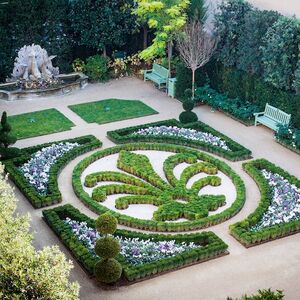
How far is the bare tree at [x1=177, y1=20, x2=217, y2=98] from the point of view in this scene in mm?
28891

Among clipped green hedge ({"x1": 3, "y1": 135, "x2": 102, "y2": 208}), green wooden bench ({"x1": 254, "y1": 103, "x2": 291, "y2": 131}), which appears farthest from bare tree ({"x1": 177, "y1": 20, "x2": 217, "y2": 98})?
clipped green hedge ({"x1": 3, "y1": 135, "x2": 102, "y2": 208})

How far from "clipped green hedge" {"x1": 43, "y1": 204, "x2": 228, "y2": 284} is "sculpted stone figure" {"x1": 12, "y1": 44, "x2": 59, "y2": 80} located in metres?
13.8

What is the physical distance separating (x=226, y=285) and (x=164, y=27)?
54.6 ft

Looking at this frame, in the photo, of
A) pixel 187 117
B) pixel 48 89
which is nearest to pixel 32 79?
pixel 48 89

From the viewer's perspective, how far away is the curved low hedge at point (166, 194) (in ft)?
63.5

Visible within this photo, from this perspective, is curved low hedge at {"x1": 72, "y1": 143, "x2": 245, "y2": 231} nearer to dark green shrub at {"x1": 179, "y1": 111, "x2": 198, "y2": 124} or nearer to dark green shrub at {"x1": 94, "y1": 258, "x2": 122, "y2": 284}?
dark green shrub at {"x1": 179, "y1": 111, "x2": 198, "y2": 124}

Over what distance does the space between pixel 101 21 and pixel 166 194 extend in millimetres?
15726

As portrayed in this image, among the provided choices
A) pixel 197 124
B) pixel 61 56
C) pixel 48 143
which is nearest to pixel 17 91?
pixel 61 56

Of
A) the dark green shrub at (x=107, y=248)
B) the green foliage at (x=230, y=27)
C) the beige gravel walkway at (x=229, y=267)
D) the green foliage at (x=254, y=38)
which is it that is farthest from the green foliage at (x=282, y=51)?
the dark green shrub at (x=107, y=248)

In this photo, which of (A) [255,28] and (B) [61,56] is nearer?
(A) [255,28]

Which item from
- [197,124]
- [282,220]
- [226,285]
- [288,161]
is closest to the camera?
[226,285]

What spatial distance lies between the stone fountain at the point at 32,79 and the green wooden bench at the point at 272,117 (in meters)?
10.5

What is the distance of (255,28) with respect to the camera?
1102 inches

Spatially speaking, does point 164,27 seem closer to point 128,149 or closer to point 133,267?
point 128,149
